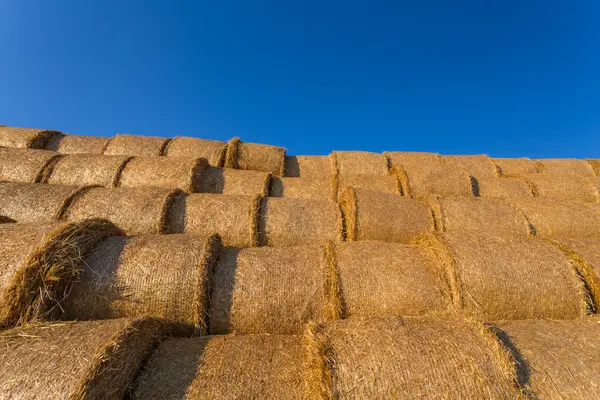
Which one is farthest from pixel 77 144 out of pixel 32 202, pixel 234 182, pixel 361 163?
pixel 361 163

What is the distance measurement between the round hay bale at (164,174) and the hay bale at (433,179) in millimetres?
3575

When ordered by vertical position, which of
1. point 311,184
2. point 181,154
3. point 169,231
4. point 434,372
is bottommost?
point 434,372

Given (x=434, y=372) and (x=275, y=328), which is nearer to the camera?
(x=434, y=372)

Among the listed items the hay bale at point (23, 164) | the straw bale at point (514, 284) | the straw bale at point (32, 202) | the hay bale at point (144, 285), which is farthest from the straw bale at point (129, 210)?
the straw bale at point (514, 284)

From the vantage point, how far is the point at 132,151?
685cm

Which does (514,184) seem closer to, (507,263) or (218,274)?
(507,263)

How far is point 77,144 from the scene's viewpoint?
7.07m

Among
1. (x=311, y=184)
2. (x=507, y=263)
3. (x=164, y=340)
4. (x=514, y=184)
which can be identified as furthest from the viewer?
(x=514, y=184)

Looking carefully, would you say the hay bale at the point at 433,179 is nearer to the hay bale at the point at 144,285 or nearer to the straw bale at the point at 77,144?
the hay bale at the point at 144,285

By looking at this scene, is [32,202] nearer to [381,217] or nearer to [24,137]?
[24,137]

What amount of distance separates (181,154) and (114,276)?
4260 mm

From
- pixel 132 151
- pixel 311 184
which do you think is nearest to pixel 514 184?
pixel 311 184

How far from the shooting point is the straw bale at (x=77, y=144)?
6980 millimetres

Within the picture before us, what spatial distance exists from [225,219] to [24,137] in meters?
5.44
